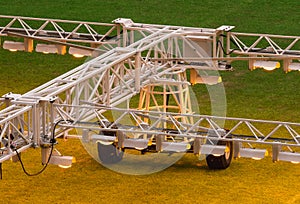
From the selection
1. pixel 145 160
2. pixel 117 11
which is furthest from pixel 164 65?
pixel 117 11

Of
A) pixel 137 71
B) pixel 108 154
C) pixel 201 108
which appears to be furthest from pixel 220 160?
pixel 201 108

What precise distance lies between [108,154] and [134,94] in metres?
5.37

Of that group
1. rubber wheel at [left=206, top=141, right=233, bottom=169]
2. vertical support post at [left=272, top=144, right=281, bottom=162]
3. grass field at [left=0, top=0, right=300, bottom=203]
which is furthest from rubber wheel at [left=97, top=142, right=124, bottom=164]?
vertical support post at [left=272, top=144, right=281, bottom=162]

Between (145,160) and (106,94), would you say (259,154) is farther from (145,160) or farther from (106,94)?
(145,160)

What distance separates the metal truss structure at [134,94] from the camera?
156 ft

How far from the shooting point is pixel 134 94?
53.2 meters

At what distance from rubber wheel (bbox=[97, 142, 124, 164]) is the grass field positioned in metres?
0.45

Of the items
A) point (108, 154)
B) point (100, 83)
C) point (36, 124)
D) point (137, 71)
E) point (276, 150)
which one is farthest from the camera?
point (108, 154)

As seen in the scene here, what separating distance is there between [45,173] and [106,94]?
6900mm

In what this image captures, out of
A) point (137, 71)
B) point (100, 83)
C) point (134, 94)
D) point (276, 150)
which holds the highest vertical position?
point (137, 71)

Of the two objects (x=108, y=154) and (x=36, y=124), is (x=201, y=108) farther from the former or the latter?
(x=36, y=124)

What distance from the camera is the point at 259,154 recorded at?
156ft

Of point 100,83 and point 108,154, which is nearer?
point 100,83

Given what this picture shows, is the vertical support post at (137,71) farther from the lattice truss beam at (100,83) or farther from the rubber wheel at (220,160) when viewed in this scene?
the rubber wheel at (220,160)
